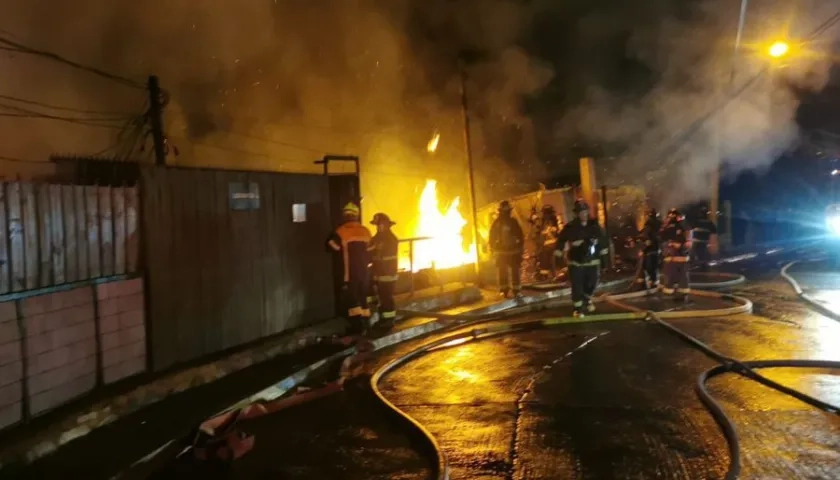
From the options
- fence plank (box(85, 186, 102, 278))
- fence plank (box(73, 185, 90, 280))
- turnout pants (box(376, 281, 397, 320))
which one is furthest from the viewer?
turnout pants (box(376, 281, 397, 320))

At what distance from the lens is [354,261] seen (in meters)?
8.23

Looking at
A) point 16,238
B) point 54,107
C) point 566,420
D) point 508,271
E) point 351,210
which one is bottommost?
point 566,420

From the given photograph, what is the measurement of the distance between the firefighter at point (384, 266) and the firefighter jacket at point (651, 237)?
4999 millimetres

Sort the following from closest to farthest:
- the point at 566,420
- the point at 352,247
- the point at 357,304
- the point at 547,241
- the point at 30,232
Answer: the point at 30,232 → the point at 566,420 → the point at 352,247 → the point at 357,304 → the point at 547,241

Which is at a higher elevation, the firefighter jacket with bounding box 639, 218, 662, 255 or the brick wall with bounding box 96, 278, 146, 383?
the firefighter jacket with bounding box 639, 218, 662, 255

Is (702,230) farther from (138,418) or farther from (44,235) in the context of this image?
(44,235)

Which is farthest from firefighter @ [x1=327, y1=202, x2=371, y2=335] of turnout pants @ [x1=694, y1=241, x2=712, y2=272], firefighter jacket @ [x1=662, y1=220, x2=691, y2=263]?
turnout pants @ [x1=694, y1=241, x2=712, y2=272]

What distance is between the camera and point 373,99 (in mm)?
18516

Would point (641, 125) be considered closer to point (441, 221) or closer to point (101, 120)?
point (441, 221)

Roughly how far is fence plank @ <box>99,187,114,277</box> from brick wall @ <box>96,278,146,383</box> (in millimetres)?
159

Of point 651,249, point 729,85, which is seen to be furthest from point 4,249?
point 729,85

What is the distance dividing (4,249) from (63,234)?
0.57m

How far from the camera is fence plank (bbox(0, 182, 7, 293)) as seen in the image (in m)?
4.45

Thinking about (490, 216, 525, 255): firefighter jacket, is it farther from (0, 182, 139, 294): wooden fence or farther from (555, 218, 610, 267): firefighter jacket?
(0, 182, 139, 294): wooden fence
